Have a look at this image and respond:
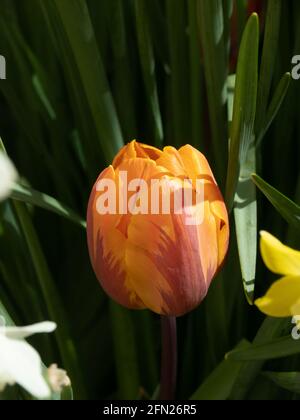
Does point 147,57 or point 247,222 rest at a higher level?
point 147,57

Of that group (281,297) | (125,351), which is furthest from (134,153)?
(125,351)

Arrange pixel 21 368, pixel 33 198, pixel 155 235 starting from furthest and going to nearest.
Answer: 1. pixel 33 198
2. pixel 155 235
3. pixel 21 368

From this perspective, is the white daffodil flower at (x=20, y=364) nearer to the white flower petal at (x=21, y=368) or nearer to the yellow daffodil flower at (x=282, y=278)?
the white flower petal at (x=21, y=368)

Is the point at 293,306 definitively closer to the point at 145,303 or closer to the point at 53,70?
the point at 145,303

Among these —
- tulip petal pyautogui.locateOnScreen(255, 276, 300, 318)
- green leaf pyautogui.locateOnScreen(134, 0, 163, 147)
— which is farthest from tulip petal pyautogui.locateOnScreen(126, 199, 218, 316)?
green leaf pyautogui.locateOnScreen(134, 0, 163, 147)

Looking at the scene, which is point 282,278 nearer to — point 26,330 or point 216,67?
point 26,330

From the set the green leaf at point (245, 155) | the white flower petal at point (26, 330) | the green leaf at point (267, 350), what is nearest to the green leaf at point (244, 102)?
the green leaf at point (245, 155)
